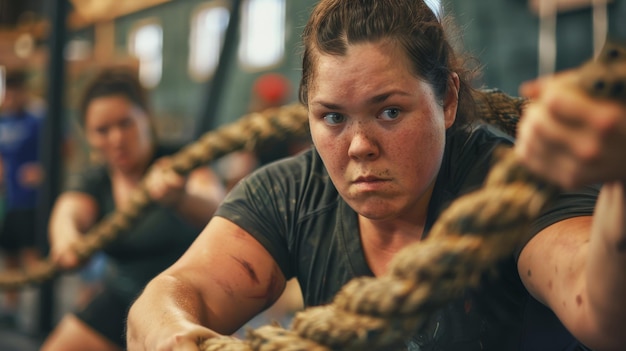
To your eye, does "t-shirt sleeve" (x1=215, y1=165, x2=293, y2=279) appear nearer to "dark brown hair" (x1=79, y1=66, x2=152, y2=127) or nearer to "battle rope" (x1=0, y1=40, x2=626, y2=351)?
"battle rope" (x1=0, y1=40, x2=626, y2=351)

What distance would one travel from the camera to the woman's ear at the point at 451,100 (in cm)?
83

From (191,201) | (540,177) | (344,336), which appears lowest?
(191,201)

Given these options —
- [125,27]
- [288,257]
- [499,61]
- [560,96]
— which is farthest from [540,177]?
[125,27]

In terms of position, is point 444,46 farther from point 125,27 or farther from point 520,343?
point 125,27

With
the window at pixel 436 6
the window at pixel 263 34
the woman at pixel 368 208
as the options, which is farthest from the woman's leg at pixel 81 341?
the window at pixel 263 34

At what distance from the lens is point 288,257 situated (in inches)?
35.8

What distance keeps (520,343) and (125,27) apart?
6784 millimetres

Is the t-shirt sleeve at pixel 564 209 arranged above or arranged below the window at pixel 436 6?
below

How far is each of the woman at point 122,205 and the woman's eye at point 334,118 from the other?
2.40 ft

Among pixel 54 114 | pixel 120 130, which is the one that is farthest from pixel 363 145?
pixel 54 114

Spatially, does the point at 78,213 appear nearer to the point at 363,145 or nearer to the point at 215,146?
the point at 215,146

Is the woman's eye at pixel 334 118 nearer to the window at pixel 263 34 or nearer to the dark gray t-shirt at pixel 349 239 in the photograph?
the dark gray t-shirt at pixel 349 239

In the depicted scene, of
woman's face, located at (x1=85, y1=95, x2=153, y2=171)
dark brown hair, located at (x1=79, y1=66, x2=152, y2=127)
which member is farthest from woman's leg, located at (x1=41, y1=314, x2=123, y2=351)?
dark brown hair, located at (x1=79, y1=66, x2=152, y2=127)

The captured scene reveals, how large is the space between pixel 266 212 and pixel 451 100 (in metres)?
0.25
